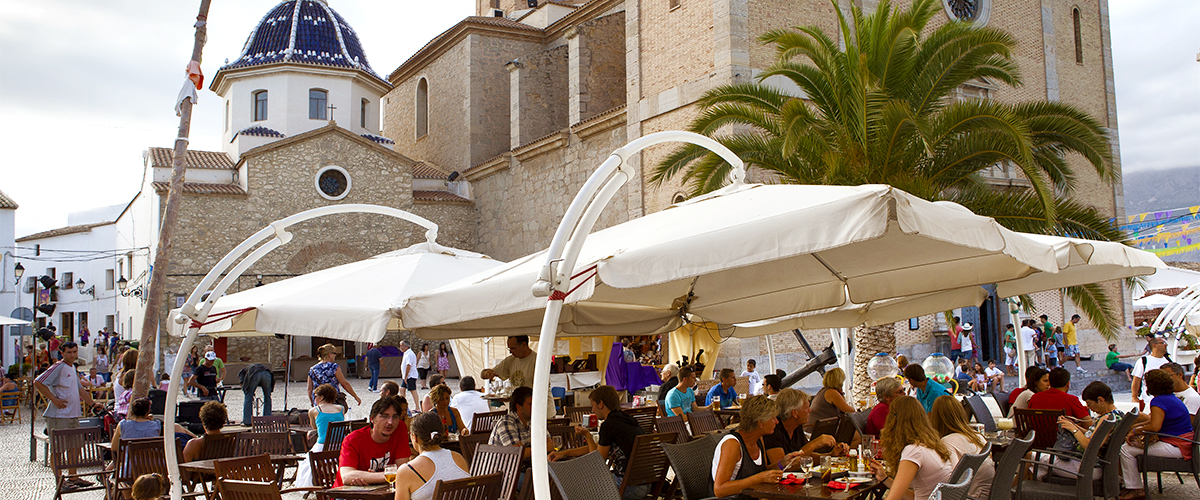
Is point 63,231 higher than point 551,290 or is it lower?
higher

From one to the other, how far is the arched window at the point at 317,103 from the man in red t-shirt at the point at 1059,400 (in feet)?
92.3

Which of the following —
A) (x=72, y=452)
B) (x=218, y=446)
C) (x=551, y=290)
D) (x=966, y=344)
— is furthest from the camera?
(x=966, y=344)

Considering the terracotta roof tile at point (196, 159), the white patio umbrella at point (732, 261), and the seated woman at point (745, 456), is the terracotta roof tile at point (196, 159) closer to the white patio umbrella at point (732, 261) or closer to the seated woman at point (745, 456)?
the white patio umbrella at point (732, 261)

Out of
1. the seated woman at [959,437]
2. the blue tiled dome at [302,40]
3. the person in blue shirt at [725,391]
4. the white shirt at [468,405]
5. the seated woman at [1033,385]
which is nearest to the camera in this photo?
the seated woman at [959,437]

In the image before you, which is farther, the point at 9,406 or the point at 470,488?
the point at 9,406

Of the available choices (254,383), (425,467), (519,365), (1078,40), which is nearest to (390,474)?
(425,467)

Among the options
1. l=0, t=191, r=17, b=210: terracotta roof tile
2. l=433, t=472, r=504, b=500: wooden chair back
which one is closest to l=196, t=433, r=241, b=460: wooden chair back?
l=433, t=472, r=504, b=500: wooden chair back

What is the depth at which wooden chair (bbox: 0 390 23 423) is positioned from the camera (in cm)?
1830

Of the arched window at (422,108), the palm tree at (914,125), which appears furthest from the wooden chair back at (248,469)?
the arched window at (422,108)

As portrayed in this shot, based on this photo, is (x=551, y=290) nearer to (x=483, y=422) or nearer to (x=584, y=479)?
(x=584, y=479)

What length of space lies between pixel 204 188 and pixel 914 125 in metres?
23.6

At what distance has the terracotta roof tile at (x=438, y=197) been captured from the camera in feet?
Answer: 102

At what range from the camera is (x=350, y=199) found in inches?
1173

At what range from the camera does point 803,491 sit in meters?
5.11
